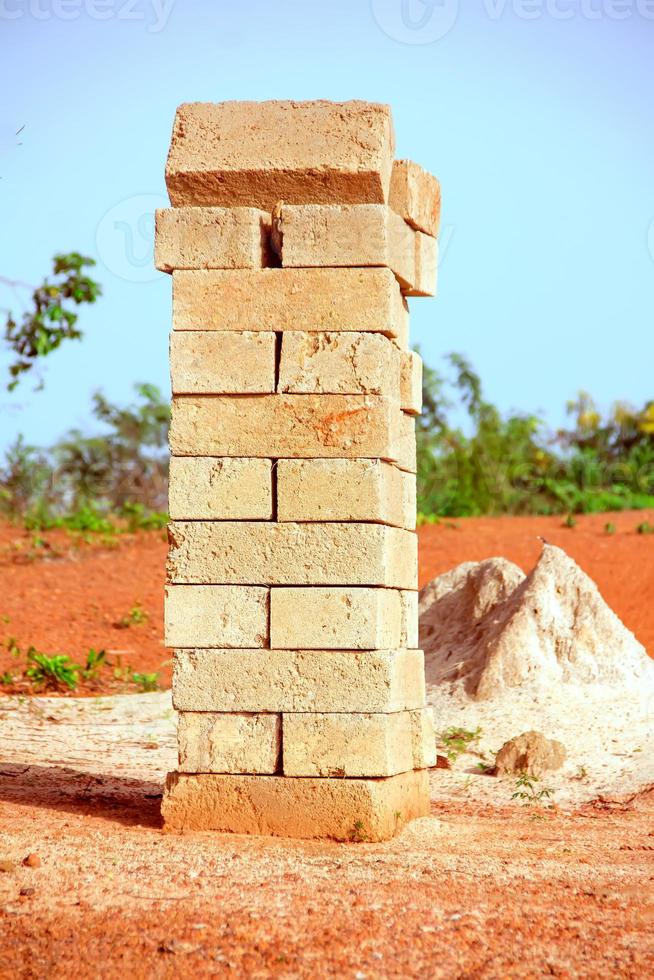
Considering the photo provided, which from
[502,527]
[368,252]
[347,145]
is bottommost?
[502,527]

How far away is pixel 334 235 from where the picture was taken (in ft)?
23.0

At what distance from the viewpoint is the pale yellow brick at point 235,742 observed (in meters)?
6.91

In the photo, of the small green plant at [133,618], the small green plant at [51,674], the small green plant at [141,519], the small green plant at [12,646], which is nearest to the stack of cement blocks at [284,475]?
the small green plant at [51,674]

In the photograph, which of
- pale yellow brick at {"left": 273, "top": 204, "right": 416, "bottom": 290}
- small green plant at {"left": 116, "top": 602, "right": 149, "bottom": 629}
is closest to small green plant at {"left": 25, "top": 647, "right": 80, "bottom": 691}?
small green plant at {"left": 116, "top": 602, "right": 149, "bottom": 629}

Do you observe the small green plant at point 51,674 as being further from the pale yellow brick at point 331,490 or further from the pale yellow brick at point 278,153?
the pale yellow brick at point 278,153

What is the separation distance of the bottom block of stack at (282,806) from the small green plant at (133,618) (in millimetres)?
6871

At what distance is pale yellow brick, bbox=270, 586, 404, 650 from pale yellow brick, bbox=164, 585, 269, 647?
0.09 m

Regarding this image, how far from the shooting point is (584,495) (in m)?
19.7

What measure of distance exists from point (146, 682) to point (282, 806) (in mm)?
5708

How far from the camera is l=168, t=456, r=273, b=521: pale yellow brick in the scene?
6.97 meters

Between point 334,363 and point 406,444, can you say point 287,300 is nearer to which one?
point 334,363

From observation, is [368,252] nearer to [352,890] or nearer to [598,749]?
[352,890]

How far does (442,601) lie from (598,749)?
2600mm

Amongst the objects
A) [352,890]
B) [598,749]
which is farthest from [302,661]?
[598,749]
